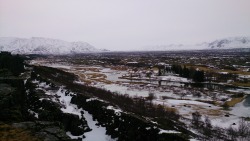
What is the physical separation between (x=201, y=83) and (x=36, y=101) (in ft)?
191

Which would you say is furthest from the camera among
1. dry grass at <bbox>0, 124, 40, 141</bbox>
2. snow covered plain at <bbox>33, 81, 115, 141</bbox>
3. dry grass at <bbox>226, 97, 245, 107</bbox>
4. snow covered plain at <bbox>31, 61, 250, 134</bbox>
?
dry grass at <bbox>226, 97, 245, 107</bbox>

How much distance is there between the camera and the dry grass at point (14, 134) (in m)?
22.7

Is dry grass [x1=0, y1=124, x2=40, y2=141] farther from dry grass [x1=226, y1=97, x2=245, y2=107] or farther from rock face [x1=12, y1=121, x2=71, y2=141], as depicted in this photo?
dry grass [x1=226, y1=97, x2=245, y2=107]

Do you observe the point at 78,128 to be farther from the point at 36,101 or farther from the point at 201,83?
the point at 201,83

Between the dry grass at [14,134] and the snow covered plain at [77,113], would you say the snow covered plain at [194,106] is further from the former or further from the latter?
the dry grass at [14,134]

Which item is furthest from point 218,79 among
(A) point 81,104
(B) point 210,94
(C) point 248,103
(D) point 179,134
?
(D) point 179,134

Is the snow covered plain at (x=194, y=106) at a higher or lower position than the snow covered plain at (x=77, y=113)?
lower

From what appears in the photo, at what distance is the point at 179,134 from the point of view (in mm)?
29297

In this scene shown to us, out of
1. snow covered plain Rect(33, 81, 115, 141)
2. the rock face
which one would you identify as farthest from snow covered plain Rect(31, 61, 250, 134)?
the rock face

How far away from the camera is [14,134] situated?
2369cm

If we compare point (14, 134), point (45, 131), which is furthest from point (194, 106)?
point (14, 134)

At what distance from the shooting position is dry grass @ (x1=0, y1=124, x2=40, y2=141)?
2269 centimetres

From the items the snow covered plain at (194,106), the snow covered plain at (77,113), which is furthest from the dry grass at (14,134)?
the snow covered plain at (194,106)

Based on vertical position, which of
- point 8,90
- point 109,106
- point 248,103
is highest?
point 8,90
